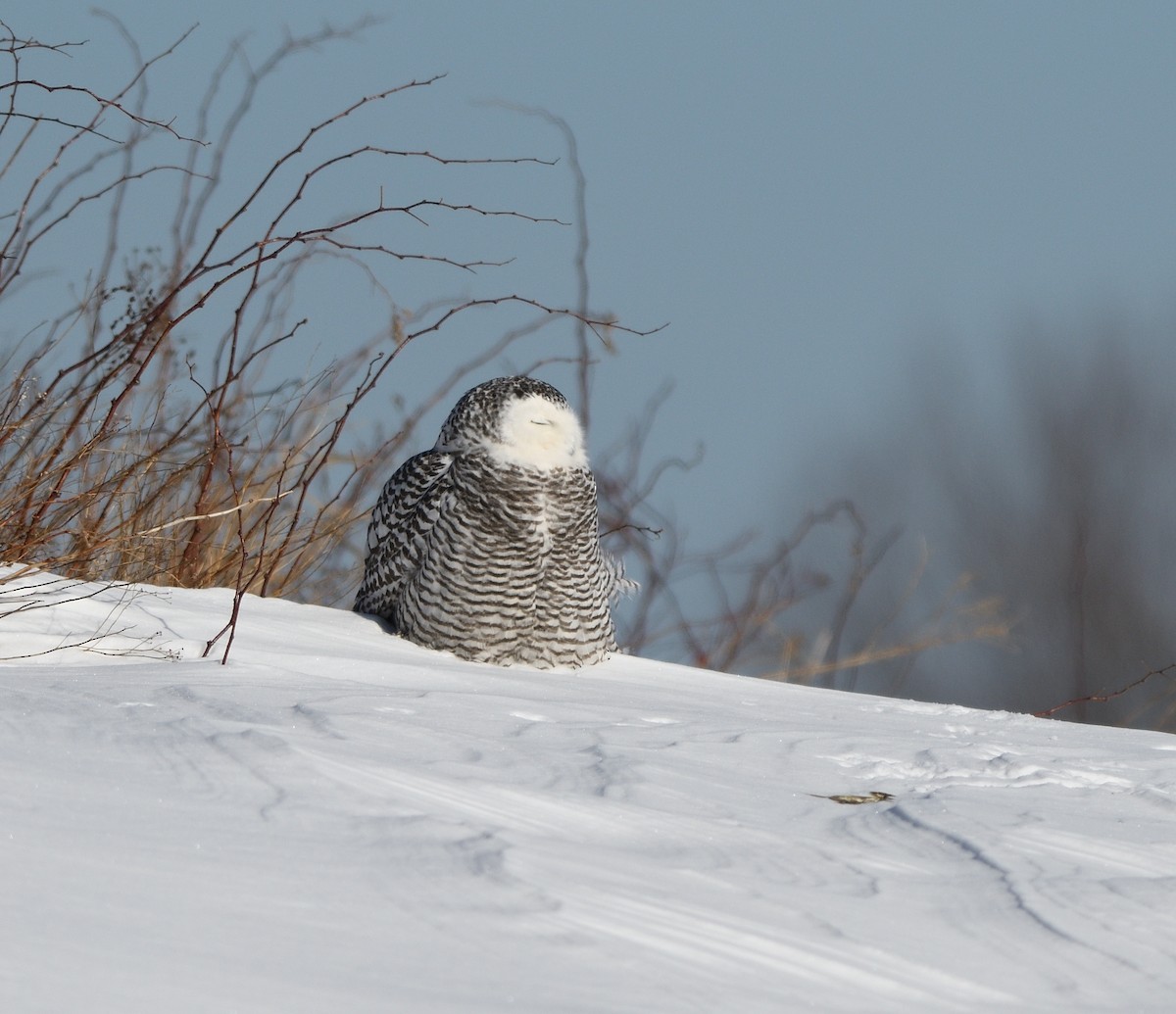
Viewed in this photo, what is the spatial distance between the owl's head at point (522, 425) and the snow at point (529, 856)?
2.87 ft

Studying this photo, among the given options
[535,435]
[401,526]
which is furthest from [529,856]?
[401,526]

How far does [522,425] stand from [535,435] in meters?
0.04

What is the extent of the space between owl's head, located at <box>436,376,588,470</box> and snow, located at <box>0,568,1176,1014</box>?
874 mm

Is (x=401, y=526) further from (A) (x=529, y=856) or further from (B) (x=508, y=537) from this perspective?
(A) (x=529, y=856)

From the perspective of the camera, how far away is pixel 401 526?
4.26m

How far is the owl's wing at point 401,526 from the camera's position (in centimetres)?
415

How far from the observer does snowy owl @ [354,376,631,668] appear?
3975mm

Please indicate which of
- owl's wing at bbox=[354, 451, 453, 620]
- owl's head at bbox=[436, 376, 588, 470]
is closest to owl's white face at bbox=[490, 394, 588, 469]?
owl's head at bbox=[436, 376, 588, 470]

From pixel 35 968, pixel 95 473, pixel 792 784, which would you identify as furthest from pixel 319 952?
pixel 95 473

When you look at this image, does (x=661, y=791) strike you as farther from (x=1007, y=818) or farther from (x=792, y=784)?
(x=1007, y=818)

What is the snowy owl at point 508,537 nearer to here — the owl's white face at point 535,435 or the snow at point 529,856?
the owl's white face at point 535,435

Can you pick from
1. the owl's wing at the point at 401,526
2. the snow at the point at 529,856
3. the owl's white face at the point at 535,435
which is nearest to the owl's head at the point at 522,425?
the owl's white face at the point at 535,435

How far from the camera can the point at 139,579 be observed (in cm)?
484

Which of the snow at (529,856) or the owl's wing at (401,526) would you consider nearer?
the snow at (529,856)
